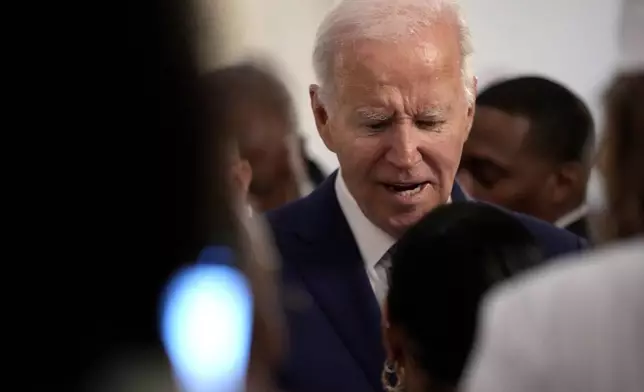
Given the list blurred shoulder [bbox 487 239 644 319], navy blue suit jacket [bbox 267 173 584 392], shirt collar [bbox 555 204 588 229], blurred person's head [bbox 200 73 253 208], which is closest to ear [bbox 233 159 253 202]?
blurred person's head [bbox 200 73 253 208]

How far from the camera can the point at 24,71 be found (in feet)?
1.01

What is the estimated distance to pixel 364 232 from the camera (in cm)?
102

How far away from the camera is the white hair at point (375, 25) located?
101 cm

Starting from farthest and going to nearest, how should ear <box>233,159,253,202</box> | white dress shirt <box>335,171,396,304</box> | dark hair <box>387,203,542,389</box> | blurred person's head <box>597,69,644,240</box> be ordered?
white dress shirt <box>335,171,396,304</box>, dark hair <box>387,203,542,389</box>, blurred person's head <box>597,69,644,240</box>, ear <box>233,159,253,202</box>

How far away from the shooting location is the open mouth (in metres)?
1.03

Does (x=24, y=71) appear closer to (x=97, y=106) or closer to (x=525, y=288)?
(x=97, y=106)

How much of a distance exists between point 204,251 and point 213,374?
1.7 inches

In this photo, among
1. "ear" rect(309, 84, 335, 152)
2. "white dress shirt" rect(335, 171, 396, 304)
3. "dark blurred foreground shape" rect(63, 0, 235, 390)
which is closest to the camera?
"dark blurred foreground shape" rect(63, 0, 235, 390)

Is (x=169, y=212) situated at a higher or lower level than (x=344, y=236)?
higher

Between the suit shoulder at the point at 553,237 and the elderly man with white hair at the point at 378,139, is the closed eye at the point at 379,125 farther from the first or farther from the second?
the suit shoulder at the point at 553,237

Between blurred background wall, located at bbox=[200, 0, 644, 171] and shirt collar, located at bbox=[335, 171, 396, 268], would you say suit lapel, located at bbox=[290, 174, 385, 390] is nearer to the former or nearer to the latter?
shirt collar, located at bbox=[335, 171, 396, 268]

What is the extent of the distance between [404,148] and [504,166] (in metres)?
0.32

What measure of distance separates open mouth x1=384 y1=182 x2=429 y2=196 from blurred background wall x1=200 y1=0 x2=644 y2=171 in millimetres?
893

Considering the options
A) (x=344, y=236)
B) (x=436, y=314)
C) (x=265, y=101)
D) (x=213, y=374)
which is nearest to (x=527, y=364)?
(x=213, y=374)
